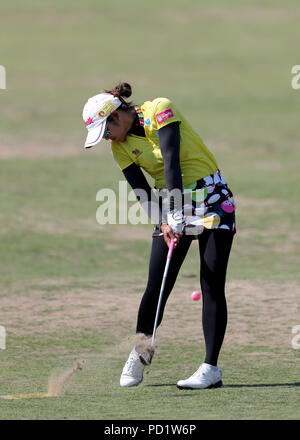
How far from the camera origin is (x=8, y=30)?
38500 millimetres

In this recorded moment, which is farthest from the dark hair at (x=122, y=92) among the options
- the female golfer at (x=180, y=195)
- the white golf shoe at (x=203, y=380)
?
the white golf shoe at (x=203, y=380)

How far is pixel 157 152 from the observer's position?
7.02 meters

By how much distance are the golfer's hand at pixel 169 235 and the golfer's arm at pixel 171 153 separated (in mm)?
312

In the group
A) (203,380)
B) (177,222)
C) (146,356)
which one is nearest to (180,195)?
(177,222)

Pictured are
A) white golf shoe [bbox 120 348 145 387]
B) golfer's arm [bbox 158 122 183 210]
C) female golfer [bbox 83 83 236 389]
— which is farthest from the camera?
white golf shoe [bbox 120 348 145 387]

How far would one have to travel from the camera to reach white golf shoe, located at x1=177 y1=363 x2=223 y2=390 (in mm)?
6977

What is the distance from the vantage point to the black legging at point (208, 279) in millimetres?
7047

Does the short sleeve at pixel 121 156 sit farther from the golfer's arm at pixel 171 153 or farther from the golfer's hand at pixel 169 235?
the golfer's hand at pixel 169 235

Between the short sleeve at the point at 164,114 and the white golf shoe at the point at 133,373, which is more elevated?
the short sleeve at the point at 164,114

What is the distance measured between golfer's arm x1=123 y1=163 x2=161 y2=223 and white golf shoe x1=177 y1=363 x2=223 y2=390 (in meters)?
1.14

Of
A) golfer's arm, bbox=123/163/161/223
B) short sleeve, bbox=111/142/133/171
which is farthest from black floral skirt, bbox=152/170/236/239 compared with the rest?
short sleeve, bbox=111/142/133/171

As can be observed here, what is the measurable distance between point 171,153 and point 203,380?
5.27 ft

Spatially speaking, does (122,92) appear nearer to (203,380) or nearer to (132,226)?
(203,380)

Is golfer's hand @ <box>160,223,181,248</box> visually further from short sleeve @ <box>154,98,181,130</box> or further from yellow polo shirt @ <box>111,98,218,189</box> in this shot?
short sleeve @ <box>154,98,181,130</box>
